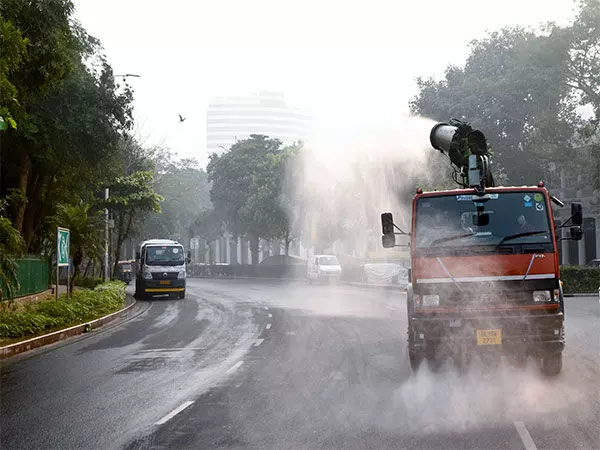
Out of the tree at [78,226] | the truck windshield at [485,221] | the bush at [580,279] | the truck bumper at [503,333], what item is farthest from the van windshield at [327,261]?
the truck bumper at [503,333]

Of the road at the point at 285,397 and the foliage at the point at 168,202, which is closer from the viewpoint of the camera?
the road at the point at 285,397

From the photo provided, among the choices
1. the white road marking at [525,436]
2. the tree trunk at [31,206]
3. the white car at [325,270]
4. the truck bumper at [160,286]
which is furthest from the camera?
the white car at [325,270]

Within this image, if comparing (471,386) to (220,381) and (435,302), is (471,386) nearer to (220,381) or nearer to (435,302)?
(435,302)

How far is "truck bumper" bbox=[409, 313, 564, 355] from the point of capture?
10648 mm

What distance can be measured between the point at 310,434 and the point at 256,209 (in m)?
63.1

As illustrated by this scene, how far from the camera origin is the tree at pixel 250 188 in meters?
70.1

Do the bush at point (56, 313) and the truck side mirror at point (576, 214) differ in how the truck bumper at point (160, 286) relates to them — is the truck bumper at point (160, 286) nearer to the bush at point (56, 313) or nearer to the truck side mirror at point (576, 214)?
the bush at point (56, 313)

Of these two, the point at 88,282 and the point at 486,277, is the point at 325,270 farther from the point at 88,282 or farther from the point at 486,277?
the point at 486,277

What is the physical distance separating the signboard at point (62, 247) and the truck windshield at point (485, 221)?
1464 cm

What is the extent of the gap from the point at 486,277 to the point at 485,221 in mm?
864

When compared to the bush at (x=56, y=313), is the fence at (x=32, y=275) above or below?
above

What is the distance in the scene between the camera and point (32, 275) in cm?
2805

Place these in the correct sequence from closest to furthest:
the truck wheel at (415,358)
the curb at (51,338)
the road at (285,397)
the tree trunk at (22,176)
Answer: the road at (285,397)
the truck wheel at (415,358)
the curb at (51,338)
the tree trunk at (22,176)

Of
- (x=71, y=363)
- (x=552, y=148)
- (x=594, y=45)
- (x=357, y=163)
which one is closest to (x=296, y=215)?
(x=357, y=163)
